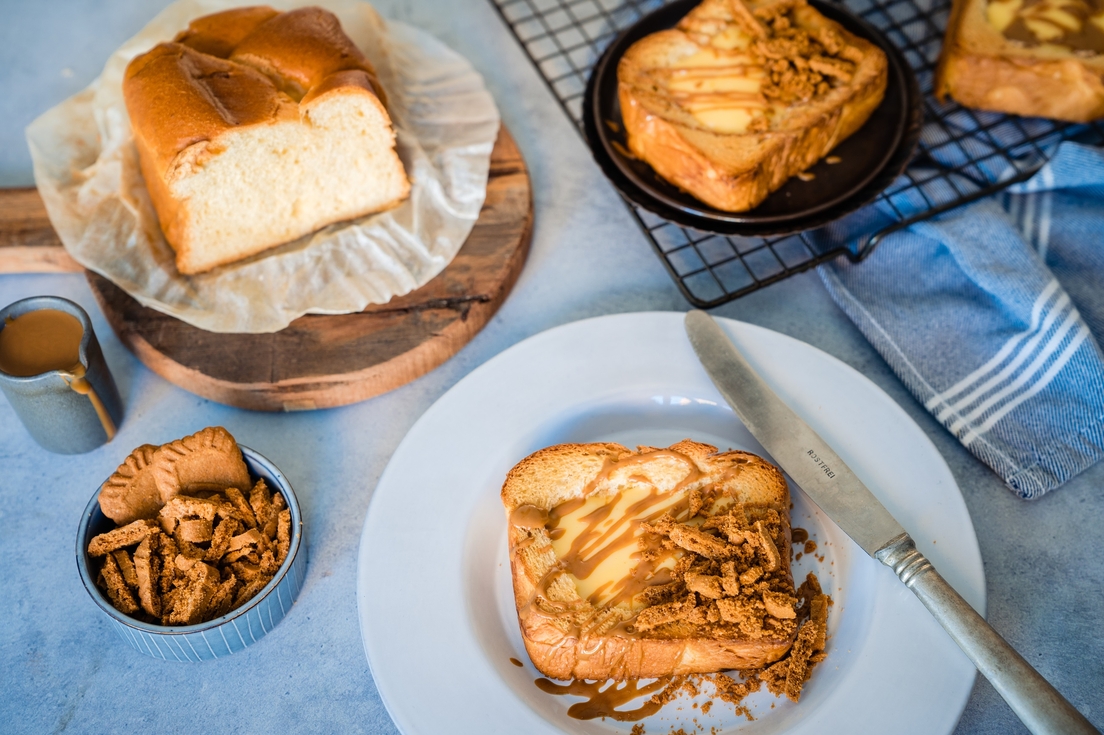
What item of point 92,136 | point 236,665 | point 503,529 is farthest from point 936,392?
point 92,136

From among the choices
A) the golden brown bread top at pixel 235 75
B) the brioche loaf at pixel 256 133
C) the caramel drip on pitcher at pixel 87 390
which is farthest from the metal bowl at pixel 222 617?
the golden brown bread top at pixel 235 75

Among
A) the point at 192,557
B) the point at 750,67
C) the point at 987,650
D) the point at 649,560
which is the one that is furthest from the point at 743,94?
the point at 192,557

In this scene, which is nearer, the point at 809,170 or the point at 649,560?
the point at 649,560

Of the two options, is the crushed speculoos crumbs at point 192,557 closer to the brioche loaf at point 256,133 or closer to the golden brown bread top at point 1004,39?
the brioche loaf at point 256,133

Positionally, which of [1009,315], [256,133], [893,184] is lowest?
[1009,315]

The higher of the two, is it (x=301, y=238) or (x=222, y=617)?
(x=301, y=238)

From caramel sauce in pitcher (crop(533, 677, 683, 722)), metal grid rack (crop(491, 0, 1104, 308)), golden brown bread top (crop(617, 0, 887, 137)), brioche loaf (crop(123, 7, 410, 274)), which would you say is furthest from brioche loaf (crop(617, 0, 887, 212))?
caramel sauce in pitcher (crop(533, 677, 683, 722))

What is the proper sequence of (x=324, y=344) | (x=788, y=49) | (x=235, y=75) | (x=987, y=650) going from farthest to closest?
1. (x=788, y=49)
2. (x=235, y=75)
3. (x=324, y=344)
4. (x=987, y=650)

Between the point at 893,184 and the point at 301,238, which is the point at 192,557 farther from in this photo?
Result: the point at 893,184
